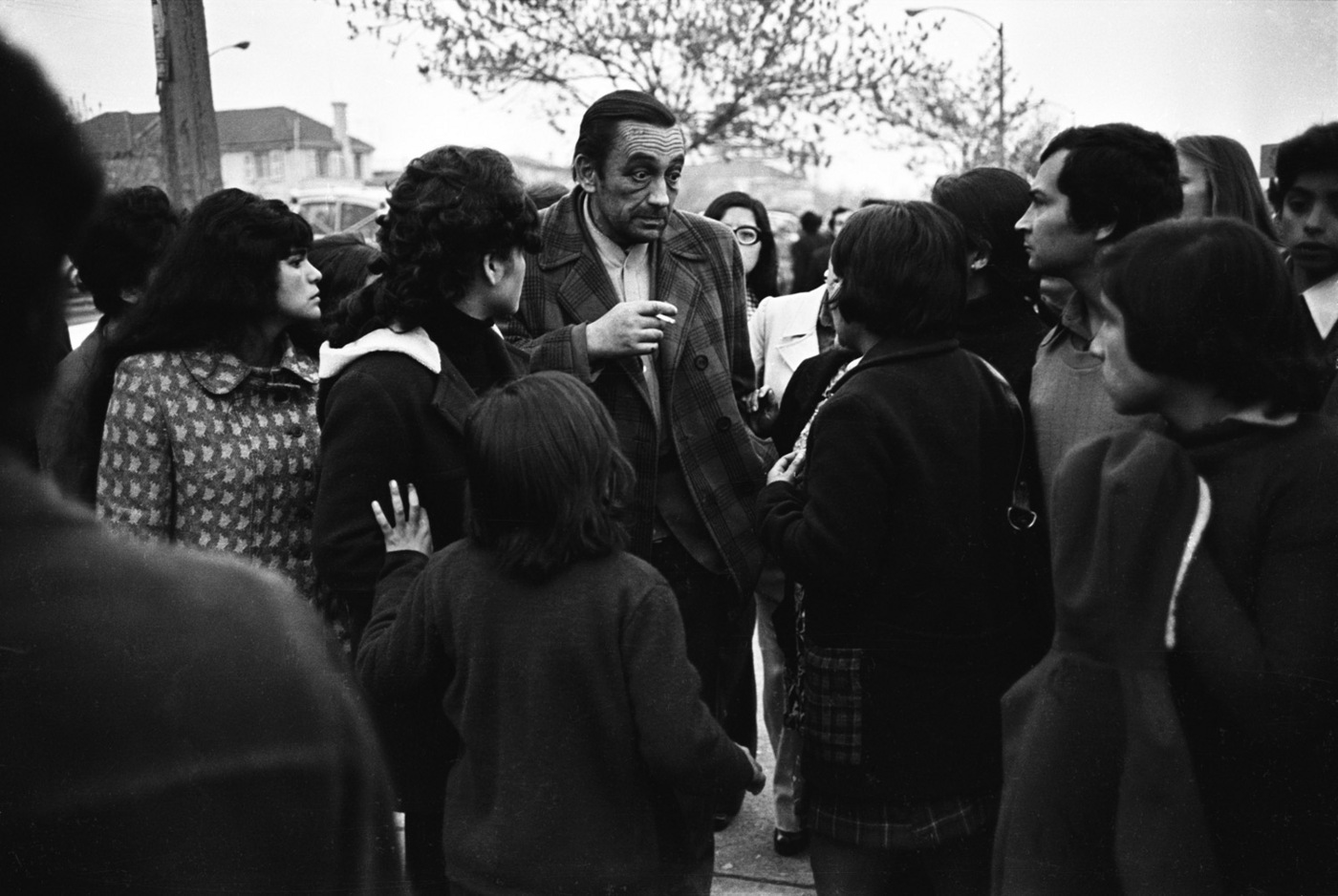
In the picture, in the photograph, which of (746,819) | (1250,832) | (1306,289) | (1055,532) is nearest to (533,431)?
(1055,532)

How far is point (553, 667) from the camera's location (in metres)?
1.75

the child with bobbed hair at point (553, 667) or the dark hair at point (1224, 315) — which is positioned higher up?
the dark hair at point (1224, 315)

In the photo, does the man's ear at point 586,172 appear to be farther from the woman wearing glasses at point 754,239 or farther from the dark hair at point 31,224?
the woman wearing glasses at point 754,239

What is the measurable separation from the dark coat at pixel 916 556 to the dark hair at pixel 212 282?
3.36ft

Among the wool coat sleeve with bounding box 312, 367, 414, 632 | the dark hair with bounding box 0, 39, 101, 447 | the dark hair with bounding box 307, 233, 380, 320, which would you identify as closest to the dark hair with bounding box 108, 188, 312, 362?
the wool coat sleeve with bounding box 312, 367, 414, 632

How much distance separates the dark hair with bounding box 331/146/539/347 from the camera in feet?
6.94

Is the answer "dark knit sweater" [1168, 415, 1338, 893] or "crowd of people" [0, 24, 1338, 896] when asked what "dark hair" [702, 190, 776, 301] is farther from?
"dark knit sweater" [1168, 415, 1338, 893]

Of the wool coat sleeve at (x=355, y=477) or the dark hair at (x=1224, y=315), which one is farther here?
the wool coat sleeve at (x=355, y=477)

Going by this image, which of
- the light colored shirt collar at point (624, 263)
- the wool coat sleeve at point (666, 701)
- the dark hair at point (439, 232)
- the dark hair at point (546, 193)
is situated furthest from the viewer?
the dark hair at point (546, 193)

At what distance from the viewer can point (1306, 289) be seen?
223 centimetres

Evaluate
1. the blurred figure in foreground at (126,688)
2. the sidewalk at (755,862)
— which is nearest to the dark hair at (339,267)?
the sidewalk at (755,862)

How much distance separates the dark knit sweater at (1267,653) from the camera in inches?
57.8

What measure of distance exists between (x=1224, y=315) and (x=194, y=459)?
Answer: 1.65 m

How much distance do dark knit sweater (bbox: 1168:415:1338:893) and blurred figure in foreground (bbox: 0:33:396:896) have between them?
108 cm
